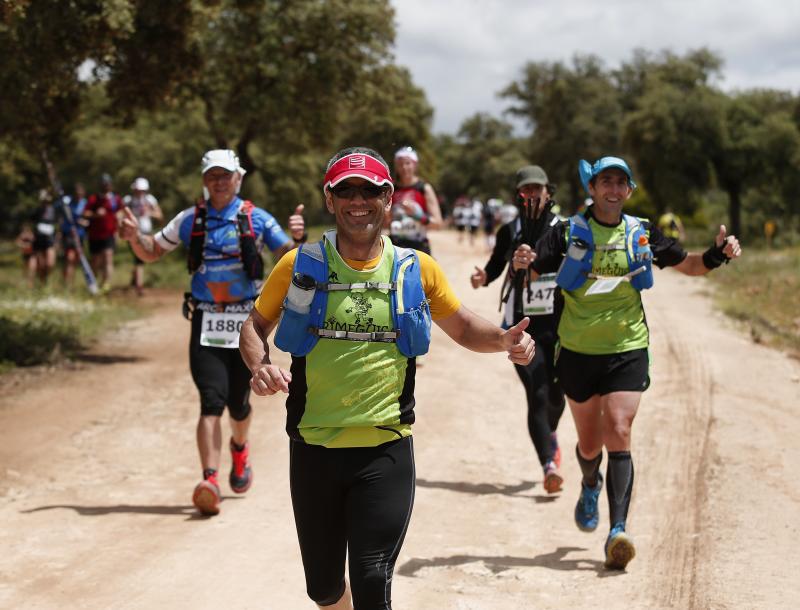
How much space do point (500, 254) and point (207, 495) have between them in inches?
109

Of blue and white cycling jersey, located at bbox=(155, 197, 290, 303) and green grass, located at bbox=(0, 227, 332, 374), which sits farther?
green grass, located at bbox=(0, 227, 332, 374)

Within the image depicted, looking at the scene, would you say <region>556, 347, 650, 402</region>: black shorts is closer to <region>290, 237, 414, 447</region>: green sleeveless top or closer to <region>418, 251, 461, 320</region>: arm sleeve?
<region>418, 251, 461, 320</region>: arm sleeve

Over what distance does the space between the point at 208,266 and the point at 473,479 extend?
2999 mm

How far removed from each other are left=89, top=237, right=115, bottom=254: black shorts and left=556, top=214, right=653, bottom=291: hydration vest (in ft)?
52.9

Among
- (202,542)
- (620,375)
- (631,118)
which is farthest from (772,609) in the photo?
(631,118)

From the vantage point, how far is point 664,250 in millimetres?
6391

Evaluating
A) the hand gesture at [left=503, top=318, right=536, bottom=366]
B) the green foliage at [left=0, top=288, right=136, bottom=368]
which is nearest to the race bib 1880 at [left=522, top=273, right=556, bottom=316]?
the hand gesture at [left=503, top=318, right=536, bottom=366]

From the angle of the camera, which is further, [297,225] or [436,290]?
[297,225]

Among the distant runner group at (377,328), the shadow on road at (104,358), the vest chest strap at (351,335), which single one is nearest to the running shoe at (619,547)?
the distant runner group at (377,328)

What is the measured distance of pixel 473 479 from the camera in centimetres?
875

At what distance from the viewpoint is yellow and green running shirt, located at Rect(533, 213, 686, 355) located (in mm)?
6293

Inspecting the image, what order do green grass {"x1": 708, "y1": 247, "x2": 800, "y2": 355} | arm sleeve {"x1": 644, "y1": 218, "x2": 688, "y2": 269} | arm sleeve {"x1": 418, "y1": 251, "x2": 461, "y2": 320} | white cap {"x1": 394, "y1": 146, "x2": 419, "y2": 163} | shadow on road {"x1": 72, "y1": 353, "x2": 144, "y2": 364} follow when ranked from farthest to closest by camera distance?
1. green grass {"x1": 708, "y1": 247, "x2": 800, "y2": 355}
2. shadow on road {"x1": 72, "y1": 353, "x2": 144, "y2": 364}
3. white cap {"x1": 394, "y1": 146, "x2": 419, "y2": 163}
4. arm sleeve {"x1": 644, "y1": 218, "x2": 688, "y2": 269}
5. arm sleeve {"x1": 418, "y1": 251, "x2": 461, "y2": 320}

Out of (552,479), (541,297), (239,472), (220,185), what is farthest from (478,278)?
(239,472)

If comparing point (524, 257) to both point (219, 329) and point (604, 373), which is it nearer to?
point (604, 373)
